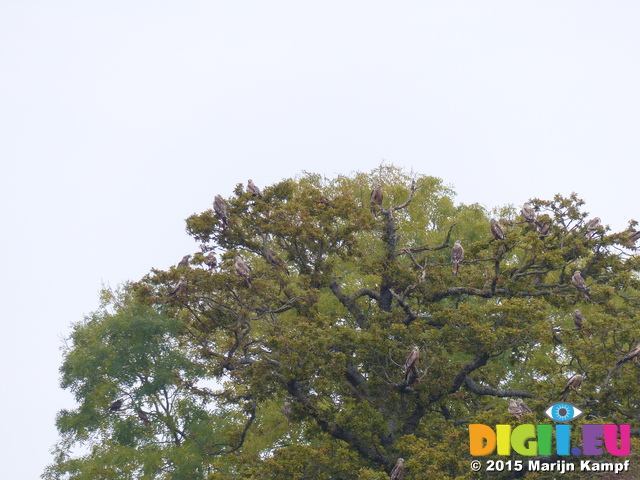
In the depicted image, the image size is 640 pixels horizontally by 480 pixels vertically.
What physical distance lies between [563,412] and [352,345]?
199 inches

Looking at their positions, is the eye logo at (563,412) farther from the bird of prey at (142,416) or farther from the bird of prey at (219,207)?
the bird of prey at (142,416)

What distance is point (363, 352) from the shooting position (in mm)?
20391

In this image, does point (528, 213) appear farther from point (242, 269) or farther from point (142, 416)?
point (142, 416)

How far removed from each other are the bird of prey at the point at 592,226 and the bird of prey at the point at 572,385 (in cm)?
452

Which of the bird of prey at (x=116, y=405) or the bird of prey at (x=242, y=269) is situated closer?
the bird of prey at (x=242, y=269)

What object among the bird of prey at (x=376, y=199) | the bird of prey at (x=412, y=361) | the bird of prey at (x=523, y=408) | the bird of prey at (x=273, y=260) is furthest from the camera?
the bird of prey at (x=376, y=199)

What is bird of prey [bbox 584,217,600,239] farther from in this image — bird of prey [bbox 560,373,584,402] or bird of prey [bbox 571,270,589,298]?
bird of prey [bbox 560,373,584,402]

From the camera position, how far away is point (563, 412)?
18125 millimetres

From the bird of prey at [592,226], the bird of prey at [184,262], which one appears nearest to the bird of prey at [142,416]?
the bird of prey at [184,262]

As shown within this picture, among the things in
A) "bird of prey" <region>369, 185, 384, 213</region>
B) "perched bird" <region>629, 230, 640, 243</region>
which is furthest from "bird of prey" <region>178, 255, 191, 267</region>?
"perched bird" <region>629, 230, 640, 243</region>

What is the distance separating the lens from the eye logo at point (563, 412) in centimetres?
1802

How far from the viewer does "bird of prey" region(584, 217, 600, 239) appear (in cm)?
2161

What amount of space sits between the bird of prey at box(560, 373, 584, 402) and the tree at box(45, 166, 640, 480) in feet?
0.57

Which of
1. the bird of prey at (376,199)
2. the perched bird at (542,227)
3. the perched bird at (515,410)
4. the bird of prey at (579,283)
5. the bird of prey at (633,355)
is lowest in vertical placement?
the perched bird at (515,410)
